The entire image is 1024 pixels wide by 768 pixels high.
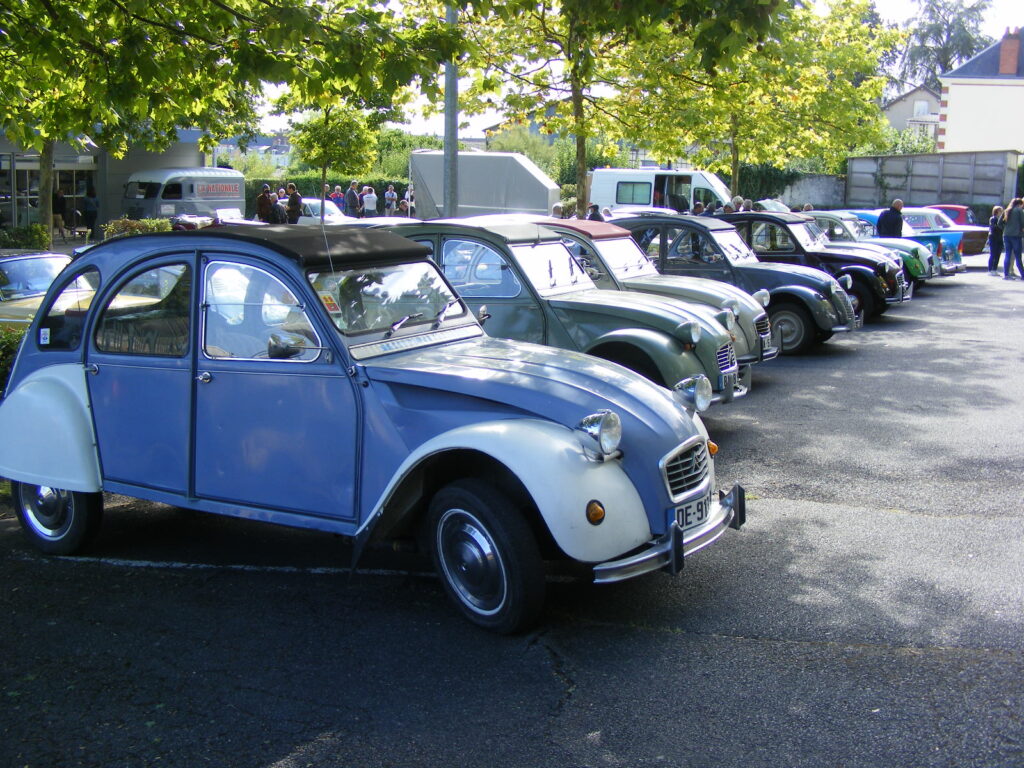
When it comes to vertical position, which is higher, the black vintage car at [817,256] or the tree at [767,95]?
the tree at [767,95]

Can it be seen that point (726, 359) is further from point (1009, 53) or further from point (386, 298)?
point (1009, 53)

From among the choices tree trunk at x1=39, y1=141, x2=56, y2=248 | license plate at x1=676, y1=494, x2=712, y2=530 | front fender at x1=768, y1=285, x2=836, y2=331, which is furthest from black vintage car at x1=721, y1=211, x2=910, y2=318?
tree trunk at x1=39, y1=141, x2=56, y2=248

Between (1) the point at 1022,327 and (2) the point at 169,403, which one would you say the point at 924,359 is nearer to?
(1) the point at 1022,327

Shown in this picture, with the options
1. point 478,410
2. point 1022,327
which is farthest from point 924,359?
point 478,410

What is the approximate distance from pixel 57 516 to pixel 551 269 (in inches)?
190

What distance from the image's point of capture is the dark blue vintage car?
15.9 feet

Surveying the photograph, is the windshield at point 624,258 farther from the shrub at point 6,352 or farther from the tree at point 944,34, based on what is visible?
the tree at point 944,34

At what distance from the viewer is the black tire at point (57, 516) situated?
608 centimetres

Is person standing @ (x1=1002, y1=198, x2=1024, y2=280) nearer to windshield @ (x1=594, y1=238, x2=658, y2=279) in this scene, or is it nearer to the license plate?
windshield @ (x1=594, y1=238, x2=658, y2=279)

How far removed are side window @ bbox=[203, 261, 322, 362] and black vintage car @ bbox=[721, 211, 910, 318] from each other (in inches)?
416

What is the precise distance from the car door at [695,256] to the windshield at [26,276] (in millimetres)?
7288

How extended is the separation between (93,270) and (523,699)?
11.9 ft

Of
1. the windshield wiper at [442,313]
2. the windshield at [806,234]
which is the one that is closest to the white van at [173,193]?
the windshield at [806,234]

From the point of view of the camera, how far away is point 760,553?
6.14 m
